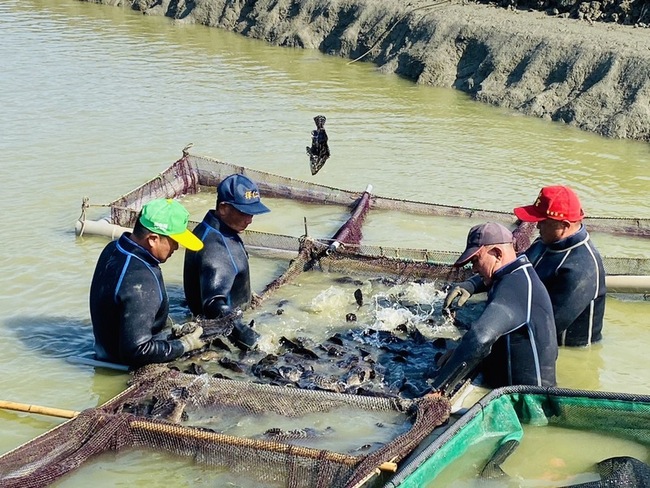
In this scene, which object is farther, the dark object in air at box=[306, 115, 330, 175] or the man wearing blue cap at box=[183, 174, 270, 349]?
the dark object in air at box=[306, 115, 330, 175]

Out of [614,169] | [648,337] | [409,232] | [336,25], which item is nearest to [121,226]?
[409,232]

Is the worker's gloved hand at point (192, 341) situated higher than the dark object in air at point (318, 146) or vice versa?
the dark object in air at point (318, 146)

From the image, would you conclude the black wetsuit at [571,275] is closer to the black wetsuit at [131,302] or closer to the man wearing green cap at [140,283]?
the man wearing green cap at [140,283]

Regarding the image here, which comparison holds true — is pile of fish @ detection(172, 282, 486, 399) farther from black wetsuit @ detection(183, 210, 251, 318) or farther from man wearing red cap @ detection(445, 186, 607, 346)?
man wearing red cap @ detection(445, 186, 607, 346)

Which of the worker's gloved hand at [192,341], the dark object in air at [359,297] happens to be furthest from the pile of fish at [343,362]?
the dark object in air at [359,297]

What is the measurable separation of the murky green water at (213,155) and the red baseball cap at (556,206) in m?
1.28

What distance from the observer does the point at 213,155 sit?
14680mm

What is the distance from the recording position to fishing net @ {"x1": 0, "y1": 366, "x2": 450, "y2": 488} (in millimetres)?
5195

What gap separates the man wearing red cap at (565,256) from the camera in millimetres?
6559

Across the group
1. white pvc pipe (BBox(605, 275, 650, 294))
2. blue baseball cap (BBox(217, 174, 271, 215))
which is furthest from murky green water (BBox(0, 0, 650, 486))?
blue baseball cap (BBox(217, 174, 271, 215))

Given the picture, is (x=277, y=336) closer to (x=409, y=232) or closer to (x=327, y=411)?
(x=327, y=411)

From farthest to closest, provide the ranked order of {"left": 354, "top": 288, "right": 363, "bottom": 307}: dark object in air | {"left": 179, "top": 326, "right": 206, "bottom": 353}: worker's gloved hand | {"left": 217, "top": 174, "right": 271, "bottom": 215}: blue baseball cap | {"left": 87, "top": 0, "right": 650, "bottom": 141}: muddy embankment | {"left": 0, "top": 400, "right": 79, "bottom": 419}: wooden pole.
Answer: {"left": 87, "top": 0, "right": 650, "bottom": 141}: muddy embankment < {"left": 354, "top": 288, "right": 363, "bottom": 307}: dark object in air < {"left": 217, "top": 174, "right": 271, "bottom": 215}: blue baseball cap < {"left": 179, "top": 326, "right": 206, "bottom": 353}: worker's gloved hand < {"left": 0, "top": 400, "right": 79, "bottom": 419}: wooden pole

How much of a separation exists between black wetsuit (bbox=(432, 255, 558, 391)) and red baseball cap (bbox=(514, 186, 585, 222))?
0.85 m

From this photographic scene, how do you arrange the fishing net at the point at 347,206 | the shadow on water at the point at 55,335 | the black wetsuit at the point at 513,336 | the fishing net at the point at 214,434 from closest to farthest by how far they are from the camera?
the fishing net at the point at 214,434, the black wetsuit at the point at 513,336, the shadow on water at the point at 55,335, the fishing net at the point at 347,206
